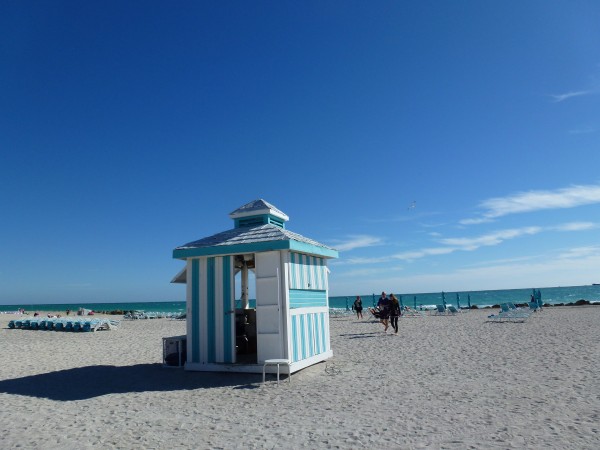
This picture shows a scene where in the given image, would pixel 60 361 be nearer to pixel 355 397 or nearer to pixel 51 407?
pixel 51 407

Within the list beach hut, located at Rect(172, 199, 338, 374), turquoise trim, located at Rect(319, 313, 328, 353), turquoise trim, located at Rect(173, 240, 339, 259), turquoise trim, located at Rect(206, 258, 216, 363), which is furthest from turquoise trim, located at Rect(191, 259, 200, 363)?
turquoise trim, located at Rect(319, 313, 328, 353)

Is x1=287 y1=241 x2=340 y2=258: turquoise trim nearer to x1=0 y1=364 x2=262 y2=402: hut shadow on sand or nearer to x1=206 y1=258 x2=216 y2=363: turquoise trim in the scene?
x1=206 y1=258 x2=216 y2=363: turquoise trim

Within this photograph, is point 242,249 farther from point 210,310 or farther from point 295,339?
point 295,339

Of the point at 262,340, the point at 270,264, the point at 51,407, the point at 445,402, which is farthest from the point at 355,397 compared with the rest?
the point at 51,407

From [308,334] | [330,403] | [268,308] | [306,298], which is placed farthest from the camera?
[306,298]

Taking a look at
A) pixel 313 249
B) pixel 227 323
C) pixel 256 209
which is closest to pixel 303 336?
pixel 227 323

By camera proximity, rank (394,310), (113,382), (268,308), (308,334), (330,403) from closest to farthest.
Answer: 1. (330,403)
2. (113,382)
3. (268,308)
4. (308,334)
5. (394,310)

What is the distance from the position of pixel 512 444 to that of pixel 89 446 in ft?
14.8

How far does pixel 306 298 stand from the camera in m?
9.37

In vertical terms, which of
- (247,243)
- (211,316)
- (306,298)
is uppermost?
(247,243)

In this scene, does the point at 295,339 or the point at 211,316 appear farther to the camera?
the point at 211,316

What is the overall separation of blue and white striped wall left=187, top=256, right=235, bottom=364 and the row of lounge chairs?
1495 cm

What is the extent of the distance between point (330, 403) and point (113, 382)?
451 cm

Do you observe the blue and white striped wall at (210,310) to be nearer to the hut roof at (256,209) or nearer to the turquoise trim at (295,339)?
the turquoise trim at (295,339)
